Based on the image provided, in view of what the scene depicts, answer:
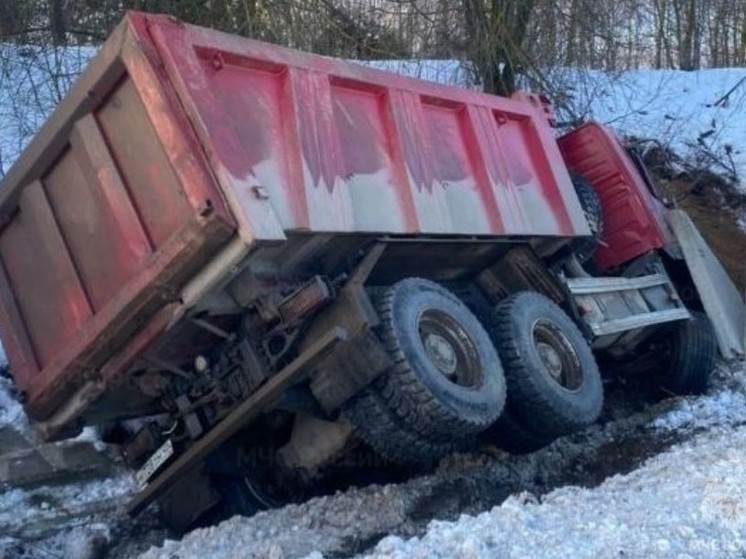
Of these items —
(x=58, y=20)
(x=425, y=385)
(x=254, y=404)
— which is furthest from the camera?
(x=58, y=20)

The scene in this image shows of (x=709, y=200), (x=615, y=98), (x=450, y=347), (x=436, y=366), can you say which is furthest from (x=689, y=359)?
(x=615, y=98)

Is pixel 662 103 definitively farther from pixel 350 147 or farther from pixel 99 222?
pixel 99 222

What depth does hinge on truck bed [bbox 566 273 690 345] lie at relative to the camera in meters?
8.17

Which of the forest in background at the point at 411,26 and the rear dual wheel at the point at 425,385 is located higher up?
the forest in background at the point at 411,26

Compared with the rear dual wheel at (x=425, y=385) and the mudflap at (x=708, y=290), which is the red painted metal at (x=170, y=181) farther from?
the mudflap at (x=708, y=290)

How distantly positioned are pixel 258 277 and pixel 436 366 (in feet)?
3.38

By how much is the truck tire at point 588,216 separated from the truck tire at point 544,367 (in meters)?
1.17

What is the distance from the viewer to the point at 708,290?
9703 mm

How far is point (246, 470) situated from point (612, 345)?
3.44 m

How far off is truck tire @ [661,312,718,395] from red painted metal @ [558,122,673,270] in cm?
71

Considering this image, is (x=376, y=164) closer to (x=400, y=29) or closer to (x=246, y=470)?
(x=246, y=470)

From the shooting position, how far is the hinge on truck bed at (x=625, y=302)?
8.17 metres

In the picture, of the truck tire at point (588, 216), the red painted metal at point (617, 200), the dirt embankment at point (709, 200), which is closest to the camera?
the truck tire at point (588, 216)

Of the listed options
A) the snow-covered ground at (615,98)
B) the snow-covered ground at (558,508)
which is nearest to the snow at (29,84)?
the snow-covered ground at (615,98)
